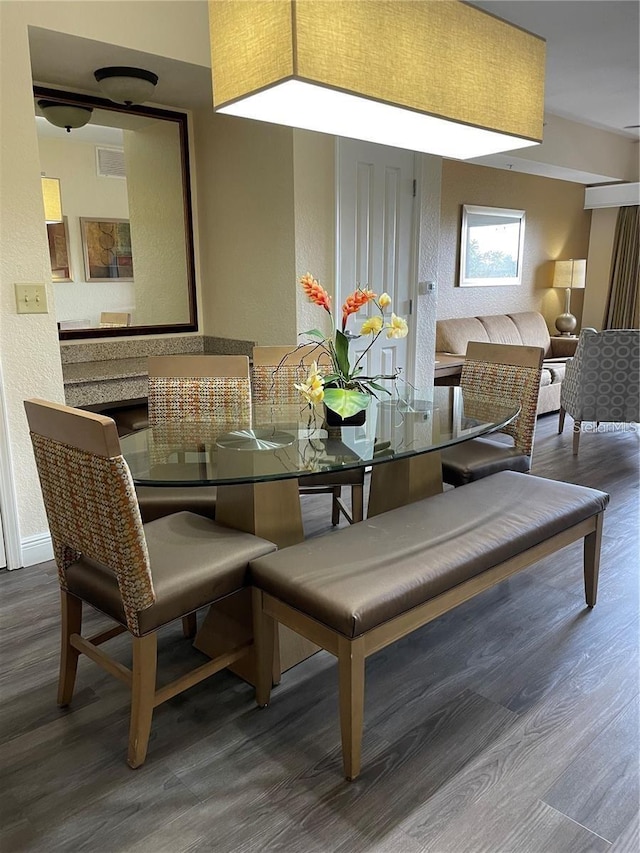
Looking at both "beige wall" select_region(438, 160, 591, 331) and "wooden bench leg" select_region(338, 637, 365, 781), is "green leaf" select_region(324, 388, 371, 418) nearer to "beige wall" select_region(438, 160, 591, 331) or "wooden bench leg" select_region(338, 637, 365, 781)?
"wooden bench leg" select_region(338, 637, 365, 781)

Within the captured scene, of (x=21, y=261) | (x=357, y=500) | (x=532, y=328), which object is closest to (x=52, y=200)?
(x=21, y=261)

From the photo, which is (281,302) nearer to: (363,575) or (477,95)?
(477,95)

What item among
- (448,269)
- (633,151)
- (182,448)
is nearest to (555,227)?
(633,151)

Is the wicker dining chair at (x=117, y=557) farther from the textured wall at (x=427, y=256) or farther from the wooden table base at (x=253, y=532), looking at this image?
the textured wall at (x=427, y=256)

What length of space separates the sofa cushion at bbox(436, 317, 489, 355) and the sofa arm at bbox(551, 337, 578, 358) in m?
1.42

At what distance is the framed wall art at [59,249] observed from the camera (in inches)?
134

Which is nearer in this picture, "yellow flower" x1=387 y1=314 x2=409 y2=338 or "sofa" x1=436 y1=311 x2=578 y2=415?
"yellow flower" x1=387 y1=314 x2=409 y2=338

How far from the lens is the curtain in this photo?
24.3 ft

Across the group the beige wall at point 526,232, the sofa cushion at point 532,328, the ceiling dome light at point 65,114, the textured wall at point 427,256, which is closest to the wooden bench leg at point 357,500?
the textured wall at point 427,256

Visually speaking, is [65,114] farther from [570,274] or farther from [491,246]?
[570,274]

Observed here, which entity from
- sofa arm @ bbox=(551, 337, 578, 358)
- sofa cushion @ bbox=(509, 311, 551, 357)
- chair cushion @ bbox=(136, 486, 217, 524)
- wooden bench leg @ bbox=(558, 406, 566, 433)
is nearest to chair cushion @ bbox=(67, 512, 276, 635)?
chair cushion @ bbox=(136, 486, 217, 524)

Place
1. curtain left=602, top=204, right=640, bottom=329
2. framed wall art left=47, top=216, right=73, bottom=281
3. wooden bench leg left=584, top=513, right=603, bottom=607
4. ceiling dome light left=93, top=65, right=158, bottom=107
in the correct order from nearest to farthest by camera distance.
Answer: wooden bench leg left=584, top=513, right=603, bottom=607, ceiling dome light left=93, top=65, right=158, bottom=107, framed wall art left=47, top=216, right=73, bottom=281, curtain left=602, top=204, right=640, bottom=329

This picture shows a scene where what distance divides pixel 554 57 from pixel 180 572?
13.7 feet

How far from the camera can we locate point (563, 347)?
22.3ft
